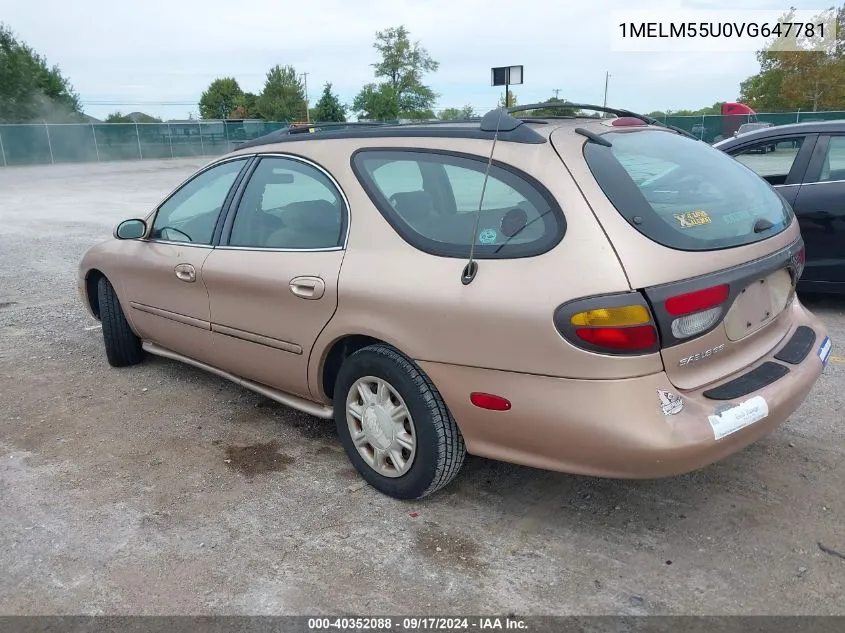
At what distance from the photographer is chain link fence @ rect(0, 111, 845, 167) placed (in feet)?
105

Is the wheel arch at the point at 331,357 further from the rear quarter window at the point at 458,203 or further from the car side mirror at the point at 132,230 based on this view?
the car side mirror at the point at 132,230

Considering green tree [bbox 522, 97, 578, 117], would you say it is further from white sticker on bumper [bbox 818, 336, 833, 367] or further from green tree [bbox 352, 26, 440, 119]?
green tree [bbox 352, 26, 440, 119]

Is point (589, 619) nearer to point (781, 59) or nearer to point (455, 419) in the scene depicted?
point (455, 419)

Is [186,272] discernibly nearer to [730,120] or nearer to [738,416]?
[738,416]

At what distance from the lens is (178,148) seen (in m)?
37.7

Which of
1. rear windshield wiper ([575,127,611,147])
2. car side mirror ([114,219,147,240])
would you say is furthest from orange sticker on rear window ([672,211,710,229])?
car side mirror ([114,219,147,240])

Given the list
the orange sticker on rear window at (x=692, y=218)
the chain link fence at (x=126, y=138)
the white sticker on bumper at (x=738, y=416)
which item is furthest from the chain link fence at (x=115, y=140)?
the white sticker on bumper at (x=738, y=416)

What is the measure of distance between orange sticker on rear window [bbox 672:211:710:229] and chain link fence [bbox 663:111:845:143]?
2171cm

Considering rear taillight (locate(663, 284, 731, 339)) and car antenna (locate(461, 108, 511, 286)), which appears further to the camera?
car antenna (locate(461, 108, 511, 286))

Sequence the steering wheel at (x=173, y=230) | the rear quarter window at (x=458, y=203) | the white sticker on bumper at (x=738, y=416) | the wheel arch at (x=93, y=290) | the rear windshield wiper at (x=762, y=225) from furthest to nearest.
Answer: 1. the wheel arch at (x=93, y=290)
2. the steering wheel at (x=173, y=230)
3. the rear windshield wiper at (x=762, y=225)
4. the rear quarter window at (x=458, y=203)
5. the white sticker on bumper at (x=738, y=416)

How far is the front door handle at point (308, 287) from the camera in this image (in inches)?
124

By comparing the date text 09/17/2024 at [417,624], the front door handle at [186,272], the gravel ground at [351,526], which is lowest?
the date text 09/17/2024 at [417,624]

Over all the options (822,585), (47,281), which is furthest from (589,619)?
(47,281)

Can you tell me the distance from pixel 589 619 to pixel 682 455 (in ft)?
2.09
